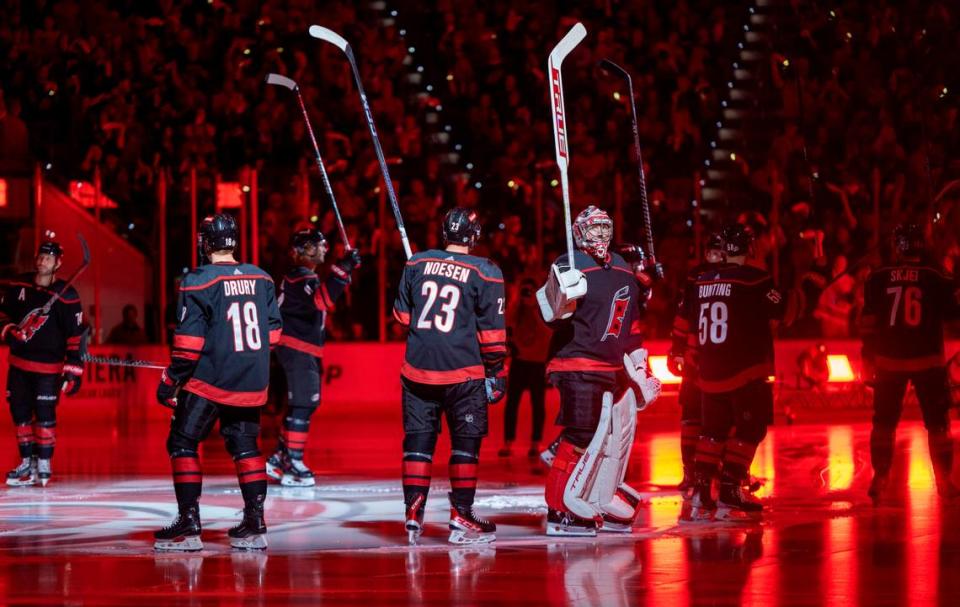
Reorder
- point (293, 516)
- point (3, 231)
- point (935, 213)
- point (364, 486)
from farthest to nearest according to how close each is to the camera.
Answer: point (935, 213) → point (3, 231) → point (364, 486) → point (293, 516)

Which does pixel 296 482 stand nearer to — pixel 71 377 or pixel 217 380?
pixel 71 377

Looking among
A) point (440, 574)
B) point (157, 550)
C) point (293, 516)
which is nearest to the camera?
point (440, 574)

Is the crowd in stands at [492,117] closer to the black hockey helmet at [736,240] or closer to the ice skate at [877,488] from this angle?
the ice skate at [877,488]

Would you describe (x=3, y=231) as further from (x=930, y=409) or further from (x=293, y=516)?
(x=930, y=409)

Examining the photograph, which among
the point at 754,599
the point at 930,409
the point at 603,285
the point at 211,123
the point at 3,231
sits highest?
the point at 211,123

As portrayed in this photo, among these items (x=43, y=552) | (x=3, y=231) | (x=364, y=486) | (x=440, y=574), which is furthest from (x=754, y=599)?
(x=3, y=231)

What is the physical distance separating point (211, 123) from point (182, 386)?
13296 millimetres

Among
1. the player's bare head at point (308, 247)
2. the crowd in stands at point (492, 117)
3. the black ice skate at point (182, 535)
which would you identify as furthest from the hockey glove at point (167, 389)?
the crowd in stands at point (492, 117)

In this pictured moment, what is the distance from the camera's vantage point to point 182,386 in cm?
905

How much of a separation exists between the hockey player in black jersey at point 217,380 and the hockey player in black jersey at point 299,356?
11.3 ft

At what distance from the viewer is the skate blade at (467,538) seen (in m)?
9.08

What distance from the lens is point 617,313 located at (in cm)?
974

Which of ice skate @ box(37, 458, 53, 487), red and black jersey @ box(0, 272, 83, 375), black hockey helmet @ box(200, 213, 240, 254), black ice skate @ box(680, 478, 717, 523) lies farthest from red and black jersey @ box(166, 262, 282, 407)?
ice skate @ box(37, 458, 53, 487)

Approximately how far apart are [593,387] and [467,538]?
1.26 m
